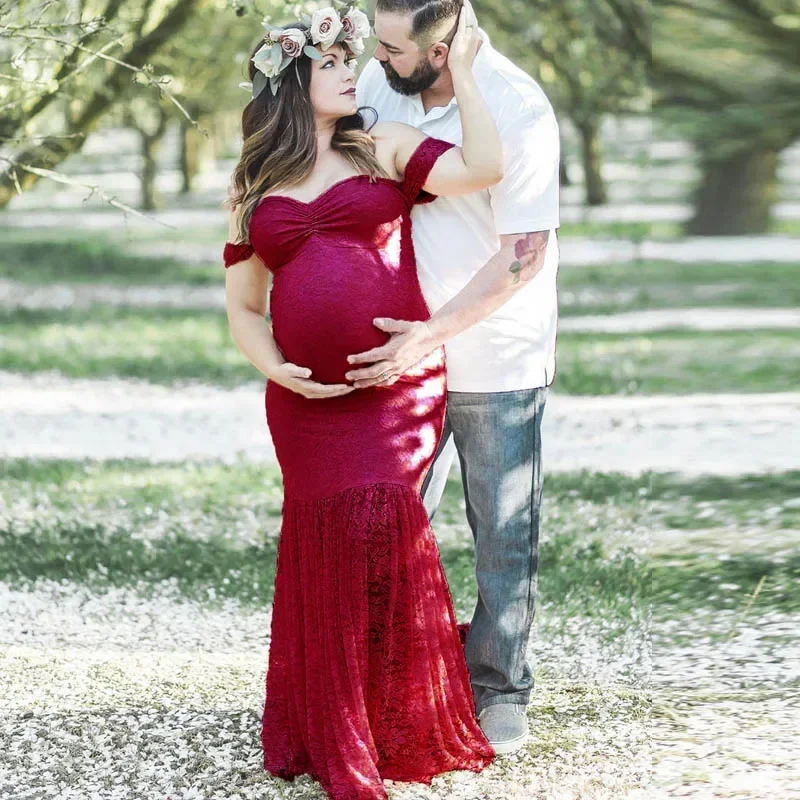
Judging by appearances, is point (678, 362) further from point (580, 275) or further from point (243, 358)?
point (580, 275)

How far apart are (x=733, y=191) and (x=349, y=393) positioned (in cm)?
324

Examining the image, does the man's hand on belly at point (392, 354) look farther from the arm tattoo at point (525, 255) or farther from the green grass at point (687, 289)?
the green grass at point (687, 289)

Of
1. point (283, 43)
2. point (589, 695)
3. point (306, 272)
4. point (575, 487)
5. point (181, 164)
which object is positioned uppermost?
point (283, 43)

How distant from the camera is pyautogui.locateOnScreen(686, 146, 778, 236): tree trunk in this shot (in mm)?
4848

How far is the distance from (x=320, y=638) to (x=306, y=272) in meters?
0.90

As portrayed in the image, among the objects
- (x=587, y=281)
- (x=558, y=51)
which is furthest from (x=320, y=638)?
(x=558, y=51)

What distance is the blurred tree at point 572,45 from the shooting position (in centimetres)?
1855

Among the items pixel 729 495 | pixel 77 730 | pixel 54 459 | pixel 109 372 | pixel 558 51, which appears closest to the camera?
pixel 77 730

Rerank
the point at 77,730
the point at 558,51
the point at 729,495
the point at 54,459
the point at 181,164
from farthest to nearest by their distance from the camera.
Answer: the point at 181,164 < the point at 558,51 < the point at 54,459 < the point at 729,495 < the point at 77,730

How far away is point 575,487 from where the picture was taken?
7520 millimetres

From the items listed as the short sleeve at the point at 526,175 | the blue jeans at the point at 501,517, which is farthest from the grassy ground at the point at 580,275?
the short sleeve at the point at 526,175

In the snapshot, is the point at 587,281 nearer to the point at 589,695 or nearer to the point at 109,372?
the point at 109,372

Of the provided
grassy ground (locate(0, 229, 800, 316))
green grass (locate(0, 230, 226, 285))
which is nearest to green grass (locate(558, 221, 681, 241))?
grassy ground (locate(0, 229, 800, 316))

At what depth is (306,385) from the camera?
3.49 metres
